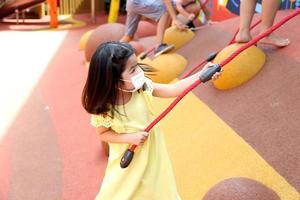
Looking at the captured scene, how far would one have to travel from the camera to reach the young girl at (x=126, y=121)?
1.96 metres

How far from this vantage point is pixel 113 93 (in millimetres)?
1987

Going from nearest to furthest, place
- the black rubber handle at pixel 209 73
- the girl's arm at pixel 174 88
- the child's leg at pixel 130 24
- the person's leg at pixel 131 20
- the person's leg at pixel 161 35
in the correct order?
the black rubber handle at pixel 209 73 < the girl's arm at pixel 174 88 < the person's leg at pixel 161 35 < the person's leg at pixel 131 20 < the child's leg at pixel 130 24

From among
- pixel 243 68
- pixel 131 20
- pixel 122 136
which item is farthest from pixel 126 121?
pixel 131 20

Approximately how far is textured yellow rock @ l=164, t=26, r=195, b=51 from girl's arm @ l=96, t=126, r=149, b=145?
276cm

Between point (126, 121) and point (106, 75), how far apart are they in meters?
0.23

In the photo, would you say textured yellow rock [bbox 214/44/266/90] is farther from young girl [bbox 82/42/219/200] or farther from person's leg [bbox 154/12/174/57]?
person's leg [bbox 154/12/174/57]

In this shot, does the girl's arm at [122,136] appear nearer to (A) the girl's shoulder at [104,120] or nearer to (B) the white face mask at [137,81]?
(A) the girl's shoulder at [104,120]

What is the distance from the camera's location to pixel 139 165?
6.67 ft

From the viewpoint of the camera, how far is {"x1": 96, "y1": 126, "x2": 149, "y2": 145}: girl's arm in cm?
199

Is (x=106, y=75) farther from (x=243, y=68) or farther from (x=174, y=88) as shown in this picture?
(x=243, y=68)

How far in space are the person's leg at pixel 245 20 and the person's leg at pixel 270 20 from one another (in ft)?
0.34

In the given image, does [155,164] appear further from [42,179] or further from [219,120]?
[42,179]

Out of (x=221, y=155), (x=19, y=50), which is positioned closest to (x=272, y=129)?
(x=221, y=155)

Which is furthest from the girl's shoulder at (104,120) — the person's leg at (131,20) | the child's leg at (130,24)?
the child's leg at (130,24)
